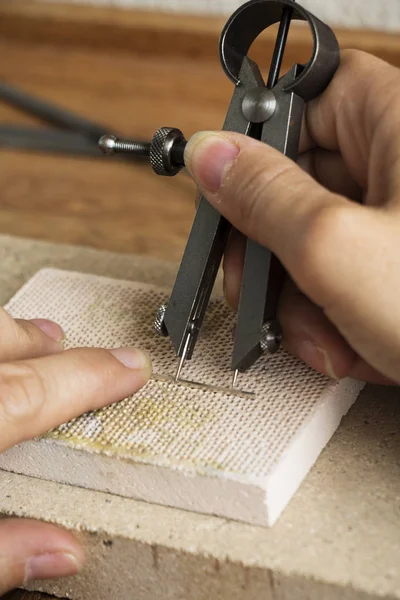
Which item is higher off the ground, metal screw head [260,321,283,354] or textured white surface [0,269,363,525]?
metal screw head [260,321,283,354]

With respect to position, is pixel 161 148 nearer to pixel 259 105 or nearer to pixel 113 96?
pixel 259 105

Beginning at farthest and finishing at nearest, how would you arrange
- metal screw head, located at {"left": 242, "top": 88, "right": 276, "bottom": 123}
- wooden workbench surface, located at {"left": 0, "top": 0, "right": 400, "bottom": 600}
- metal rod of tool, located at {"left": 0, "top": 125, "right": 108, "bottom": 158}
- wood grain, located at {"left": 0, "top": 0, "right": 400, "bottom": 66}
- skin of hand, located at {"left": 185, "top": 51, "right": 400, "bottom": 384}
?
→ wood grain, located at {"left": 0, "top": 0, "right": 400, "bottom": 66}, metal rod of tool, located at {"left": 0, "top": 125, "right": 108, "bottom": 158}, wooden workbench surface, located at {"left": 0, "top": 0, "right": 400, "bottom": 600}, metal screw head, located at {"left": 242, "top": 88, "right": 276, "bottom": 123}, skin of hand, located at {"left": 185, "top": 51, "right": 400, "bottom": 384}

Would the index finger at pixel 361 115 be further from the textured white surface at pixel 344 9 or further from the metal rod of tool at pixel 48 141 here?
the textured white surface at pixel 344 9

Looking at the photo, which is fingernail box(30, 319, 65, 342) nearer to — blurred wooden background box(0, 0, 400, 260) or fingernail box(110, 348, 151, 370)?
fingernail box(110, 348, 151, 370)

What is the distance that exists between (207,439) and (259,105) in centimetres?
29

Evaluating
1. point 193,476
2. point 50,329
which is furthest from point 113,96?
point 193,476

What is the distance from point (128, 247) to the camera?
4.19 ft

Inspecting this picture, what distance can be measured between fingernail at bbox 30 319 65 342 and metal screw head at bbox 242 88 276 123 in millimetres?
290

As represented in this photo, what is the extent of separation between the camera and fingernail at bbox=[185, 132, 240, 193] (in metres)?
0.74

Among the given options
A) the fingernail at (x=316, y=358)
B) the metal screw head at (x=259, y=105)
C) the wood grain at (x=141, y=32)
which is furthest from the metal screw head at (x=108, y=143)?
the wood grain at (x=141, y=32)

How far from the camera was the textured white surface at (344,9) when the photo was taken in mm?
1688

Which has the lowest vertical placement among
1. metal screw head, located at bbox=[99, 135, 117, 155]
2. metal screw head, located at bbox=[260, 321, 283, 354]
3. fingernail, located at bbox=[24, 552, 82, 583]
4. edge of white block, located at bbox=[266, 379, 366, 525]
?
fingernail, located at bbox=[24, 552, 82, 583]

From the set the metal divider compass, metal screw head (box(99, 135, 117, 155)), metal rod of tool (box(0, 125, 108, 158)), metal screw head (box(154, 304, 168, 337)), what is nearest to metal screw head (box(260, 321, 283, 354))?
the metal divider compass

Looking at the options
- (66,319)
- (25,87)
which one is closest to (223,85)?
(25,87)
